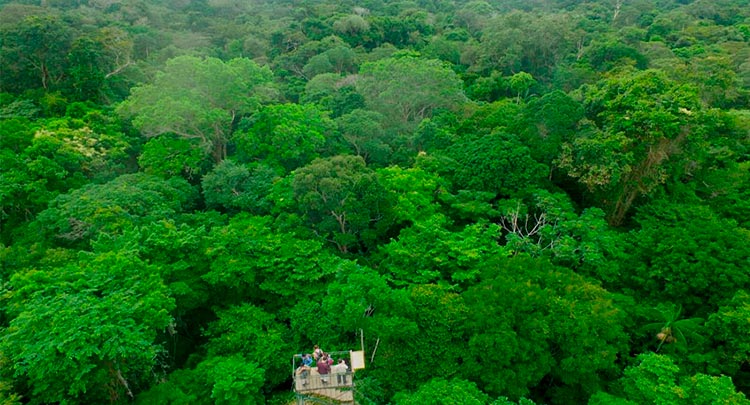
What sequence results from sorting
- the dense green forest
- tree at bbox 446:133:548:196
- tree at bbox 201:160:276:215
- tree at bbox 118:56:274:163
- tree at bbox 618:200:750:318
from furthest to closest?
tree at bbox 118:56:274:163 → tree at bbox 201:160:276:215 → tree at bbox 446:133:548:196 → tree at bbox 618:200:750:318 → the dense green forest

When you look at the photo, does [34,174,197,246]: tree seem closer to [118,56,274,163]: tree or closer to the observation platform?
[118,56,274,163]: tree

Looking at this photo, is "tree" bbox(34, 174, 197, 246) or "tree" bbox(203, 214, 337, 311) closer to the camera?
"tree" bbox(203, 214, 337, 311)

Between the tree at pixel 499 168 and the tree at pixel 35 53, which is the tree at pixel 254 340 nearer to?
the tree at pixel 499 168

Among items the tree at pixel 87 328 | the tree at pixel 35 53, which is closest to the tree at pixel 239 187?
the tree at pixel 87 328

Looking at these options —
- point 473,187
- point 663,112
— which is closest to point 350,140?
point 473,187

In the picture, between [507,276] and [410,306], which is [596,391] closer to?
[507,276]

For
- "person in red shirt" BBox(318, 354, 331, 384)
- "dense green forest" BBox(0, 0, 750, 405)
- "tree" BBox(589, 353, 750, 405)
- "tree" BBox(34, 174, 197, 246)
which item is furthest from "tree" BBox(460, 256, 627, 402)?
"tree" BBox(34, 174, 197, 246)
